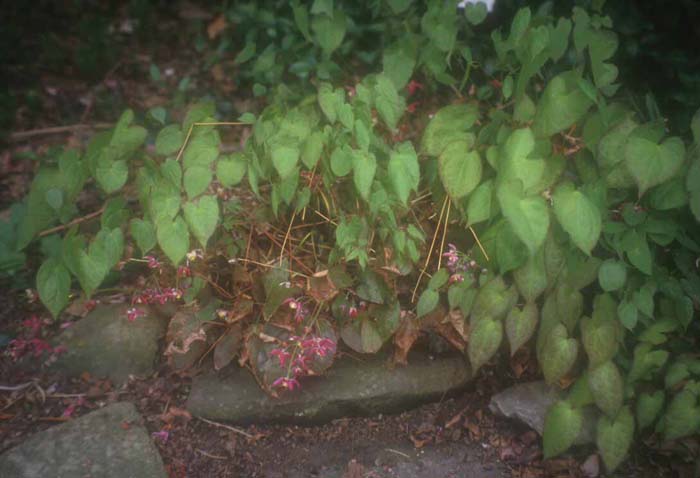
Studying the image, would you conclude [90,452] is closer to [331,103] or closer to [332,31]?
[331,103]

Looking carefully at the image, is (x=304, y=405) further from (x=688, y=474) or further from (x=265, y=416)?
(x=688, y=474)

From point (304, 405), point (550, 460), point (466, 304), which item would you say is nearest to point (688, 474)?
point (550, 460)

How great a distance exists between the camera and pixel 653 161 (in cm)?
172

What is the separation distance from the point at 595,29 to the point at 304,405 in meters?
1.51

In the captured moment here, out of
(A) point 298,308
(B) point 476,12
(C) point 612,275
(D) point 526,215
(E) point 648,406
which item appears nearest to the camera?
(D) point 526,215

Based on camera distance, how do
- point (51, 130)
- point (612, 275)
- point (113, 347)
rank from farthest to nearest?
1. point (51, 130)
2. point (113, 347)
3. point (612, 275)

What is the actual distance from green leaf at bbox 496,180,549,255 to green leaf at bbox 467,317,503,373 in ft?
1.29

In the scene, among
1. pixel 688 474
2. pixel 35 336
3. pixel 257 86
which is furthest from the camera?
pixel 257 86

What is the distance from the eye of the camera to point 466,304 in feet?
6.70

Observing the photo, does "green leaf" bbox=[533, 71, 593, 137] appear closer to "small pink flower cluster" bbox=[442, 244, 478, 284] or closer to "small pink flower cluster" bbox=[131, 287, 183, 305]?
"small pink flower cluster" bbox=[442, 244, 478, 284]

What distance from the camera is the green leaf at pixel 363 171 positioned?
1.85 meters

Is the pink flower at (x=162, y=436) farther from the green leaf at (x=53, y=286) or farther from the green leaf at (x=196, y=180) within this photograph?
the green leaf at (x=196, y=180)

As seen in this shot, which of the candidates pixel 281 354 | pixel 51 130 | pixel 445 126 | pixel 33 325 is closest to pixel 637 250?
pixel 445 126

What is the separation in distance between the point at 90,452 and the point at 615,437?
156cm
